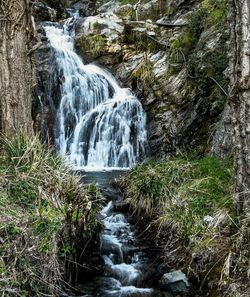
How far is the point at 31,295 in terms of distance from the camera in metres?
4.63

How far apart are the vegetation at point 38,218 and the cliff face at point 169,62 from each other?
145 inches

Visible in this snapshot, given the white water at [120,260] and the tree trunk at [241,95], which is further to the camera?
the white water at [120,260]

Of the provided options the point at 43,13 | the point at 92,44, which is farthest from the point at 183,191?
the point at 43,13

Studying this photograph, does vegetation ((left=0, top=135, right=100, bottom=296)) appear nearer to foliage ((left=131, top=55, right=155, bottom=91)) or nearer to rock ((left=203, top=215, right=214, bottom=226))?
rock ((left=203, top=215, right=214, bottom=226))

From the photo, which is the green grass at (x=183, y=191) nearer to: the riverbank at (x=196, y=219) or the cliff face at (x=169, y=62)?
the riverbank at (x=196, y=219)

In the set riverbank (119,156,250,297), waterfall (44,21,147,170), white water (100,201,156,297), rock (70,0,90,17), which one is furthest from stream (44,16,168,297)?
rock (70,0,90,17)

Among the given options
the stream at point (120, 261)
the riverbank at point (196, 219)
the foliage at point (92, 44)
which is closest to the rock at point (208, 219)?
the riverbank at point (196, 219)

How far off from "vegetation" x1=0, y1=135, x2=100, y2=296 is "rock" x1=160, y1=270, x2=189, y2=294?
3.57ft

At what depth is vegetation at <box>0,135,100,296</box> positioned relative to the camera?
4.58 meters

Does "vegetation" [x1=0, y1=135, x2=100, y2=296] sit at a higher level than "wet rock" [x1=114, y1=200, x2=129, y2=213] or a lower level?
higher

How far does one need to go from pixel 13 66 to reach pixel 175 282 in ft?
12.8

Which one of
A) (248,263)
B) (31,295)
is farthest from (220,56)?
(31,295)

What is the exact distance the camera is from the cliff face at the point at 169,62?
10.5 metres

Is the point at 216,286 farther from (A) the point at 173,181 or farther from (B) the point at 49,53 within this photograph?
(B) the point at 49,53
